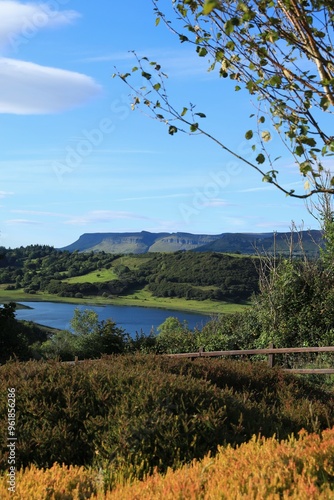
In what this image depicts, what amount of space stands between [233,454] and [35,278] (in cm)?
17252

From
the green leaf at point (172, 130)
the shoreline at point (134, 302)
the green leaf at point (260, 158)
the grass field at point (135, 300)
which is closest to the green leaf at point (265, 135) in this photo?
the green leaf at point (260, 158)

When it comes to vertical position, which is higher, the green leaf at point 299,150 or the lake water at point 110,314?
the green leaf at point 299,150

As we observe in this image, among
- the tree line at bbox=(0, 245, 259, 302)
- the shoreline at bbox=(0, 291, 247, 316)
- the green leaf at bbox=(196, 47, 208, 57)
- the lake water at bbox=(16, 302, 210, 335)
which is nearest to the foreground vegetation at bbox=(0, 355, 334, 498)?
the green leaf at bbox=(196, 47, 208, 57)

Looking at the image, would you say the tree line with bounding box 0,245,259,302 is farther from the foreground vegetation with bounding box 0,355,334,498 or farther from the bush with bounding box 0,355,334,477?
the foreground vegetation with bounding box 0,355,334,498

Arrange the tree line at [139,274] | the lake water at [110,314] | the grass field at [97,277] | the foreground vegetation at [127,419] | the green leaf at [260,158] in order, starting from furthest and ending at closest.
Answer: the grass field at [97,277] → the tree line at [139,274] → the lake water at [110,314] → the foreground vegetation at [127,419] → the green leaf at [260,158]

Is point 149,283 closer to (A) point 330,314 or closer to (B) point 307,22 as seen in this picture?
(A) point 330,314

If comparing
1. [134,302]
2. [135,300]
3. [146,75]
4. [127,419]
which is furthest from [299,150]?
[135,300]

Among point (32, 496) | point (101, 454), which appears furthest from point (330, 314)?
point (32, 496)

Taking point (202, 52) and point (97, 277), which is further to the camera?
point (97, 277)

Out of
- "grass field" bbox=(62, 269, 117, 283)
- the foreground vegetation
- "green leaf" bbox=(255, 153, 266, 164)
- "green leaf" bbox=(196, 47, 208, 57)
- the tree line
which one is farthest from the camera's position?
"grass field" bbox=(62, 269, 117, 283)

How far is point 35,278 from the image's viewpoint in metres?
173

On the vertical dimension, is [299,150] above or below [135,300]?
above

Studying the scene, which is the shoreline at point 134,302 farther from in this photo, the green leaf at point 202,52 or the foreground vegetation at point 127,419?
the green leaf at point 202,52

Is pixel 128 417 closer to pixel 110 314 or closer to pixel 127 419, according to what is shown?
pixel 127 419
